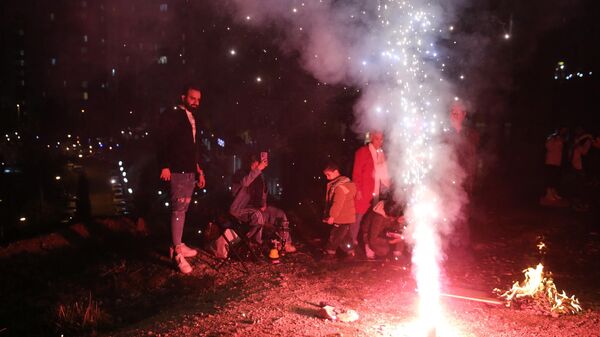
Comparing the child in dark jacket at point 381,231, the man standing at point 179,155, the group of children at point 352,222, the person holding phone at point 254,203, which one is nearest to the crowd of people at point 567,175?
the group of children at point 352,222

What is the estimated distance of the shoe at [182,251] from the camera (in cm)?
611

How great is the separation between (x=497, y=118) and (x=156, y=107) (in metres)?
13.6

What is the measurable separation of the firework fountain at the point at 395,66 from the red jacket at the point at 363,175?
3.05 ft

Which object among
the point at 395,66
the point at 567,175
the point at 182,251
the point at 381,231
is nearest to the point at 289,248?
the point at 381,231

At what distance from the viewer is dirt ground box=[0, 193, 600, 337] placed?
4449 mm

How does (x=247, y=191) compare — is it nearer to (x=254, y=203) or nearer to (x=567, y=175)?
(x=254, y=203)

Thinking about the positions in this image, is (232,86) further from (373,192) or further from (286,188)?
(373,192)

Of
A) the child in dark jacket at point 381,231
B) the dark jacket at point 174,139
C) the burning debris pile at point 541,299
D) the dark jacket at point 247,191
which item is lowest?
the burning debris pile at point 541,299

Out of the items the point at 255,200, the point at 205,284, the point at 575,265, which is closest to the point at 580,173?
the point at 575,265

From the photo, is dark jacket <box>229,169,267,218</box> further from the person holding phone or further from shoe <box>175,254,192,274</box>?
shoe <box>175,254,192,274</box>

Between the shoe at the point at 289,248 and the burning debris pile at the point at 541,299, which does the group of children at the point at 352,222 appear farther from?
the burning debris pile at the point at 541,299

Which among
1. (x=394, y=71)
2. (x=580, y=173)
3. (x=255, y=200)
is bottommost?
(x=255, y=200)

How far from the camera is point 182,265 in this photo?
6016mm

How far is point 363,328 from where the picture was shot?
441cm
